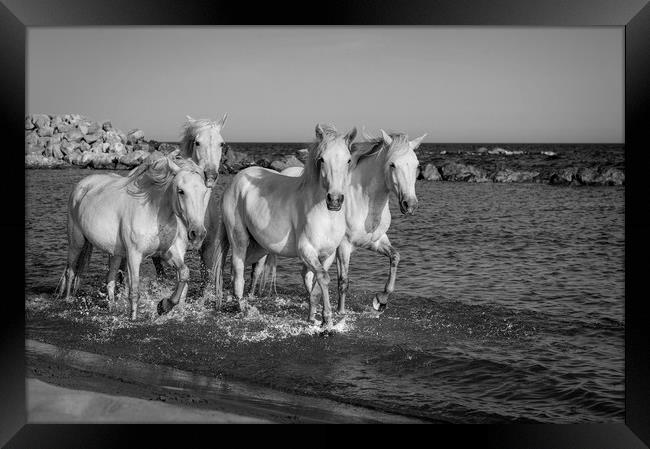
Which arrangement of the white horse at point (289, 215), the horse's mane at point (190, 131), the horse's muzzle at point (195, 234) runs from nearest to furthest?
1. the white horse at point (289, 215)
2. the horse's muzzle at point (195, 234)
3. the horse's mane at point (190, 131)

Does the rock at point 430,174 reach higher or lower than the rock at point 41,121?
A: lower

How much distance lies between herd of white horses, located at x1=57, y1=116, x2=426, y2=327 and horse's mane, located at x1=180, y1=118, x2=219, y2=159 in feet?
0.04

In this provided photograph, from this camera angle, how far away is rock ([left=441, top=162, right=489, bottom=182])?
2794cm

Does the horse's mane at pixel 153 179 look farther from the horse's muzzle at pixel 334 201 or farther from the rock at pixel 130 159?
the rock at pixel 130 159

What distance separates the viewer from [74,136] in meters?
24.8

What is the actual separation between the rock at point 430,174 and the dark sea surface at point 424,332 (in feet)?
53.7

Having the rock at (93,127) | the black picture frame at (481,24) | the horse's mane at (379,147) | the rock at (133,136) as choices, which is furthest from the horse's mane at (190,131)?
the rock at (133,136)

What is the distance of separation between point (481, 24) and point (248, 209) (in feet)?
10.3

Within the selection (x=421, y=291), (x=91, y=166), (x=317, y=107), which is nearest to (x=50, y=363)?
(x=317, y=107)

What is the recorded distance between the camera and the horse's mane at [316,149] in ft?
19.6

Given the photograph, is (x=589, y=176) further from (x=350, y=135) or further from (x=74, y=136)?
(x=350, y=135)

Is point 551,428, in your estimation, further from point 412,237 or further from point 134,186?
point 412,237

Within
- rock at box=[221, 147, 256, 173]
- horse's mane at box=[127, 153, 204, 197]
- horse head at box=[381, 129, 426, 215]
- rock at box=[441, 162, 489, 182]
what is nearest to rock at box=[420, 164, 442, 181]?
rock at box=[441, 162, 489, 182]

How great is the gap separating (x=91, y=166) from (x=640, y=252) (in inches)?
986
